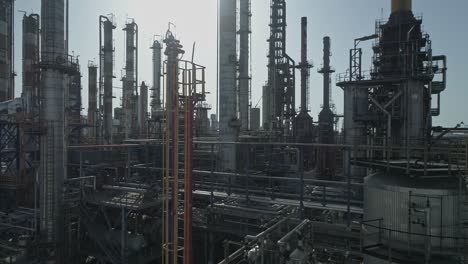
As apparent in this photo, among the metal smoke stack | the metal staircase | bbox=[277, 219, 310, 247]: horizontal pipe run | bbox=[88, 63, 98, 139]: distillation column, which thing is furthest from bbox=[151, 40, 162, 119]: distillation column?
bbox=[277, 219, 310, 247]: horizontal pipe run

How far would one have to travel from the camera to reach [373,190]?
8.69 meters

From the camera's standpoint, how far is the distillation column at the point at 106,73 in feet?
110

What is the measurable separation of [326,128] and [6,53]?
31922 millimetres

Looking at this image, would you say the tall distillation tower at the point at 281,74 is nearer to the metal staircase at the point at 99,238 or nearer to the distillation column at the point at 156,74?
the distillation column at the point at 156,74

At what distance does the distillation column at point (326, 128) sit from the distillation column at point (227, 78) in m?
8.09

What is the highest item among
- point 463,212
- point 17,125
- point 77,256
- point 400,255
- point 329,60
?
point 329,60

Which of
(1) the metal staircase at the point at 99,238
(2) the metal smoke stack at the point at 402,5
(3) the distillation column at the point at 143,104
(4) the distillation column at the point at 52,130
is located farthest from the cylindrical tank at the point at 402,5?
(3) the distillation column at the point at 143,104

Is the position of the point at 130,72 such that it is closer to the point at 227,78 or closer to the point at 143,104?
the point at 143,104

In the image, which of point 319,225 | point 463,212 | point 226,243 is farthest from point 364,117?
point 226,243

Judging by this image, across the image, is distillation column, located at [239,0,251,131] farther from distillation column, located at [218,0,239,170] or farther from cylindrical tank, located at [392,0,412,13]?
cylindrical tank, located at [392,0,412,13]

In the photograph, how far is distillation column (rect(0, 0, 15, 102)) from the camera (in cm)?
3042

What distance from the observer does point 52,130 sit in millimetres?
15242

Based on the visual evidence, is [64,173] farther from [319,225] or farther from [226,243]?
[319,225]

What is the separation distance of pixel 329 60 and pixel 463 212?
3351cm
